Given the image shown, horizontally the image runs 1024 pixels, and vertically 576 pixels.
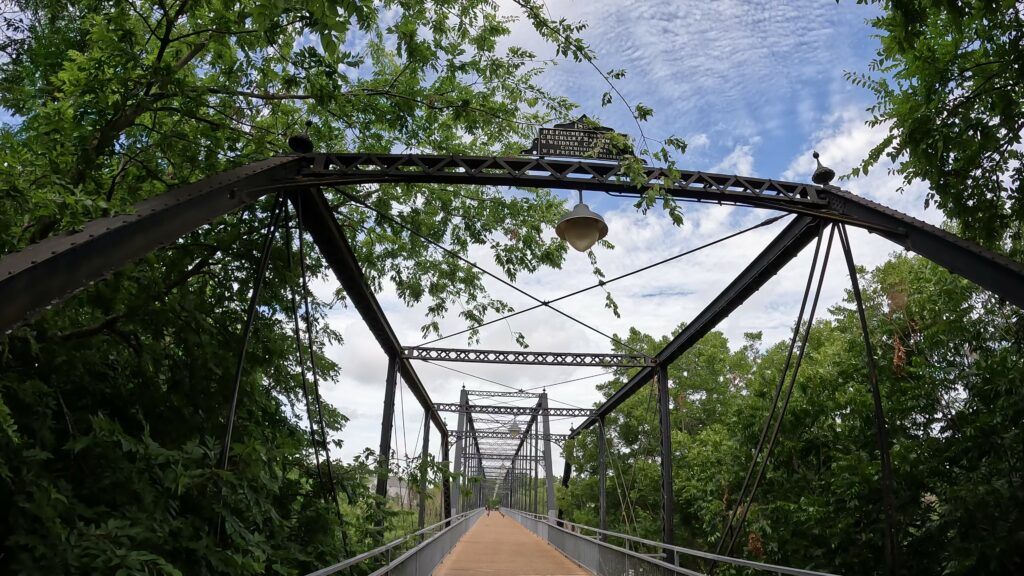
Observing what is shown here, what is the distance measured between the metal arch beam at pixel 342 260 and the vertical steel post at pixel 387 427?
0.31 meters

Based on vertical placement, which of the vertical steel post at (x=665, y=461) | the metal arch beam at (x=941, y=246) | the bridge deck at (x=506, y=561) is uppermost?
the metal arch beam at (x=941, y=246)

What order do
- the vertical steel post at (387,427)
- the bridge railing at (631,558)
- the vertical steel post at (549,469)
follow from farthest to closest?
the vertical steel post at (549,469) < the vertical steel post at (387,427) < the bridge railing at (631,558)

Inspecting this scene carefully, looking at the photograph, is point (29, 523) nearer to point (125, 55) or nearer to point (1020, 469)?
point (125, 55)

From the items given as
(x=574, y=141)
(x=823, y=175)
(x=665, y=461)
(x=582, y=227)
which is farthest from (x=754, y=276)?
(x=665, y=461)

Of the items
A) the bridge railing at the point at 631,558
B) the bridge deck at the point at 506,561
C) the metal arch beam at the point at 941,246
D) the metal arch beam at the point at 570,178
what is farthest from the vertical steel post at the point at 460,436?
the metal arch beam at the point at 941,246

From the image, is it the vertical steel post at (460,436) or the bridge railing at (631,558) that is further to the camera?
the vertical steel post at (460,436)

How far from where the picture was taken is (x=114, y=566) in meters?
3.49

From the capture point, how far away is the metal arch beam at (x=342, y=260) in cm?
620

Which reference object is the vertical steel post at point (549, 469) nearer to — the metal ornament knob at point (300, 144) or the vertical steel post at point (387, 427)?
the vertical steel post at point (387, 427)

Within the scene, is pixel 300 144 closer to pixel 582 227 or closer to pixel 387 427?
pixel 582 227

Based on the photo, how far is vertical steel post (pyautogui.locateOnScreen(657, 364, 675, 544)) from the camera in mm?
11454

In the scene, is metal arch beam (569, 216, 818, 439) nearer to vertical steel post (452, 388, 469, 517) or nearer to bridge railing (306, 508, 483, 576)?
bridge railing (306, 508, 483, 576)

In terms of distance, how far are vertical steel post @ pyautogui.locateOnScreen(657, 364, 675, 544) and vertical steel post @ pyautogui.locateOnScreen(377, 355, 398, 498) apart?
553 cm

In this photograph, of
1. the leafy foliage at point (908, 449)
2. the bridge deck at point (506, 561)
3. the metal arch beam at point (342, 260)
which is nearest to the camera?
the metal arch beam at point (342, 260)
